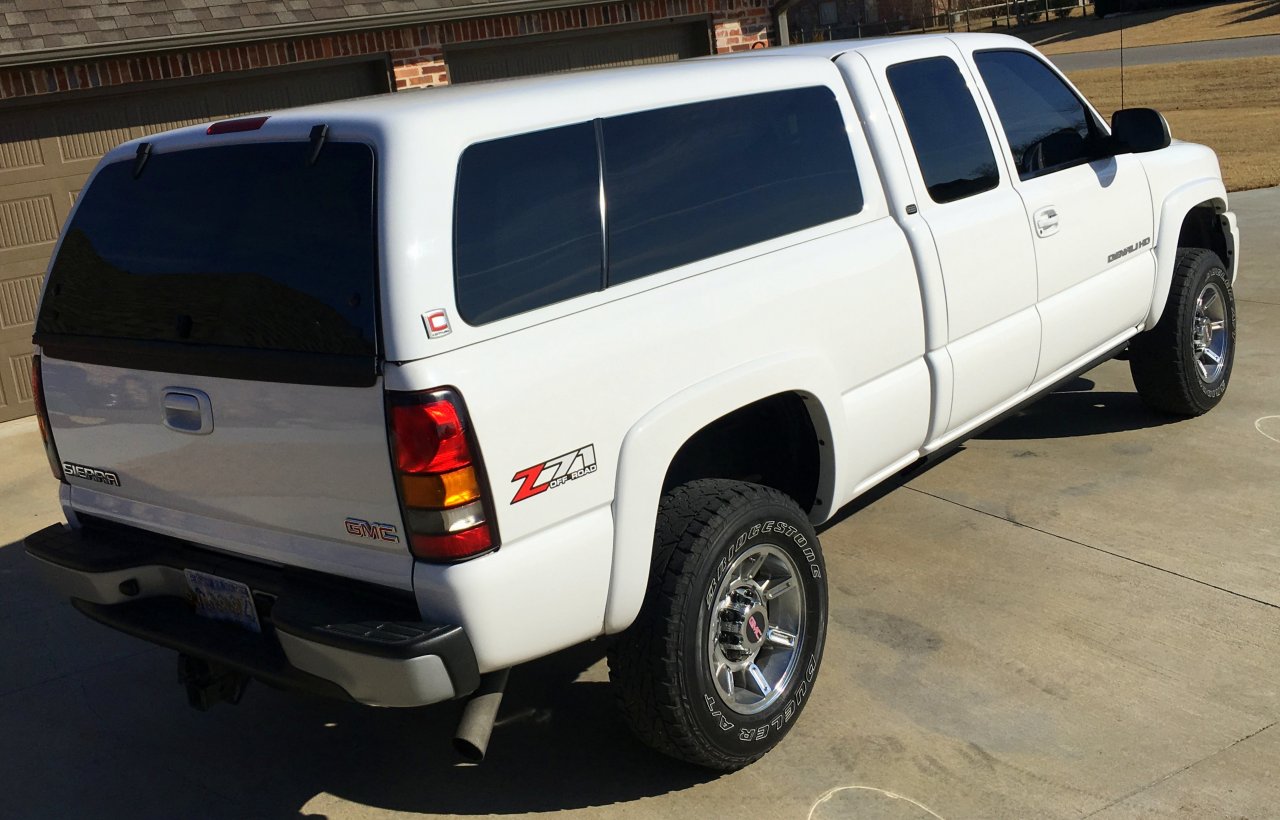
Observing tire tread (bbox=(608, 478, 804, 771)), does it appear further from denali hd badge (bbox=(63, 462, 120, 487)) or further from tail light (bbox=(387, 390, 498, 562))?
denali hd badge (bbox=(63, 462, 120, 487))

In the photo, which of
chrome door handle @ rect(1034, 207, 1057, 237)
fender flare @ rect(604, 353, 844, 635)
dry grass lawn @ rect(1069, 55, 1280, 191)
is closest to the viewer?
fender flare @ rect(604, 353, 844, 635)

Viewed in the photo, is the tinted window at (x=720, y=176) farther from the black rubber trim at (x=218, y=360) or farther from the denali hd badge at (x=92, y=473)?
the denali hd badge at (x=92, y=473)

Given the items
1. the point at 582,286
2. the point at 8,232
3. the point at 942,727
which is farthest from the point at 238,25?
the point at 942,727

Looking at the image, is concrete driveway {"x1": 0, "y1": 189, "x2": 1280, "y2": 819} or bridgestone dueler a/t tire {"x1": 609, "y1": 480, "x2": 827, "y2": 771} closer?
bridgestone dueler a/t tire {"x1": 609, "y1": 480, "x2": 827, "y2": 771}

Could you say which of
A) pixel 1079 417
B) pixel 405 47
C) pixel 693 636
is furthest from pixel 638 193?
pixel 405 47

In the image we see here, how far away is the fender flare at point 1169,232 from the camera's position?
6.17 metres

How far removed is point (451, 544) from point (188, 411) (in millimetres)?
939

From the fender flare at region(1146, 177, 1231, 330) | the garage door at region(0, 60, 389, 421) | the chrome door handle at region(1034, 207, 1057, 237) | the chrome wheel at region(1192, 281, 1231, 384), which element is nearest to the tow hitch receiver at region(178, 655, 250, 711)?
the chrome door handle at region(1034, 207, 1057, 237)

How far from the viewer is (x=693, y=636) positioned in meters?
3.72

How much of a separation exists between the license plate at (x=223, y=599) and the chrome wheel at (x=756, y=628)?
1316 millimetres

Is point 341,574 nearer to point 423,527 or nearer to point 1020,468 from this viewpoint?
point 423,527

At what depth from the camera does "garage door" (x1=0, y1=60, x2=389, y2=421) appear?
31.0 ft

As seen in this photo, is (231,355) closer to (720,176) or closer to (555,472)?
(555,472)

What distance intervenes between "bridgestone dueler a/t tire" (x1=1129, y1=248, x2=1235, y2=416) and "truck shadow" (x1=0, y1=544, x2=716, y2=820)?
130 inches
